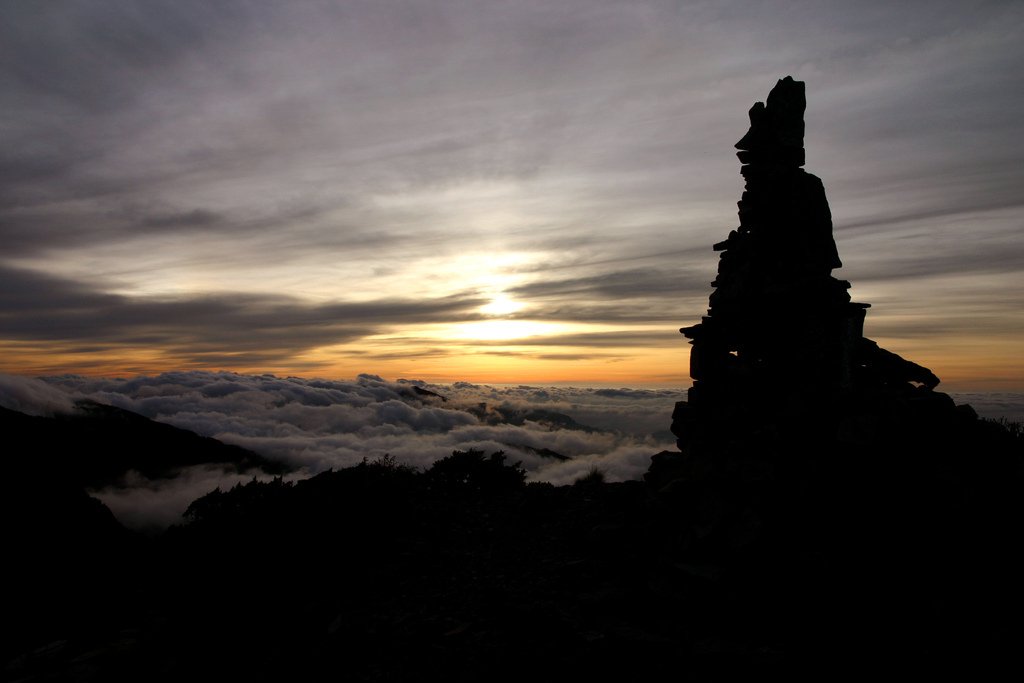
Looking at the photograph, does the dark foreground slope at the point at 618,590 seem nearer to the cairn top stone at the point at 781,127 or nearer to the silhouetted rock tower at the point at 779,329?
the silhouetted rock tower at the point at 779,329

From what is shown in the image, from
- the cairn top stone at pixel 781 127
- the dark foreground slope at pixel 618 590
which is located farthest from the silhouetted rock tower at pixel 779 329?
the dark foreground slope at pixel 618 590

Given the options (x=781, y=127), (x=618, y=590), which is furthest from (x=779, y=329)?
(x=618, y=590)

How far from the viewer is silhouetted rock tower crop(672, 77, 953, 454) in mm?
12305

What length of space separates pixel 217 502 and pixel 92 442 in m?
160

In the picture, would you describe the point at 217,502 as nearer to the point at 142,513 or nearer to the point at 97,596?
the point at 97,596

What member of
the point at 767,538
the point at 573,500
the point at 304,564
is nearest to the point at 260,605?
the point at 304,564

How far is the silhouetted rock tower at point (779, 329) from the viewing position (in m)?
12.3

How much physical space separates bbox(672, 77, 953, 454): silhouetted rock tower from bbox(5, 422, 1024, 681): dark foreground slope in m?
1.59

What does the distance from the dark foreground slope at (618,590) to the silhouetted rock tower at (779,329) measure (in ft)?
5.21

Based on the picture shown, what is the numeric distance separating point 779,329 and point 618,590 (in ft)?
22.5

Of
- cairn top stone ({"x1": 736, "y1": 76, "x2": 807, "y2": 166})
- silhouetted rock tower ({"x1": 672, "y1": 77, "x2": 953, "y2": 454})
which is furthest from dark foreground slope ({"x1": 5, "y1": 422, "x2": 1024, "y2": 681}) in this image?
cairn top stone ({"x1": 736, "y1": 76, "x2": 807, "y2": 166})

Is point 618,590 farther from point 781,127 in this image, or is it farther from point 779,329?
point 781,127

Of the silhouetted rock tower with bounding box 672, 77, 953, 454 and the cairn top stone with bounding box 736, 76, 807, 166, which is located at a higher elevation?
the cairn top stone with bounding box 736, 76, 807, 166

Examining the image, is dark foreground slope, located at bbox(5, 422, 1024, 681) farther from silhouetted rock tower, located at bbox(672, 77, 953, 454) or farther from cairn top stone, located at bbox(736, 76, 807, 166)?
cairn top stone, located at bbox(736, 76, 807, 166)
